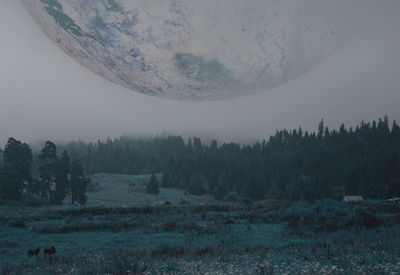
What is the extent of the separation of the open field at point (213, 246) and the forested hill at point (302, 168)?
5199 centimetres

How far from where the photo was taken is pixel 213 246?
1291 centimetres

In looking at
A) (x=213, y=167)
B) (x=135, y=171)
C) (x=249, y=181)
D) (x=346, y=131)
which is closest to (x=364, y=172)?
(x=249, y=181)

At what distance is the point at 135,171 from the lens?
13662 cm

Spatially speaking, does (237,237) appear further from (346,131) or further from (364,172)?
(346,131)

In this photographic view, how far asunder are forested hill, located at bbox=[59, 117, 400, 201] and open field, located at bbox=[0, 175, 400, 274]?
2047 inches

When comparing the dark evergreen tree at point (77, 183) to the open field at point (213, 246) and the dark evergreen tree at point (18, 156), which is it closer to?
the dark evergreen tree at point (18, 156)

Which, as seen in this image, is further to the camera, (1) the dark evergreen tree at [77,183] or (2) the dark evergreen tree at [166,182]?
(2) the dark evergreen tree at [166,182]

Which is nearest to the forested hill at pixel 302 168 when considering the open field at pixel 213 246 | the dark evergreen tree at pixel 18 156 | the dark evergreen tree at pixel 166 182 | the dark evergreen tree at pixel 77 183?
the dark evergreen tree at pixel 166 182

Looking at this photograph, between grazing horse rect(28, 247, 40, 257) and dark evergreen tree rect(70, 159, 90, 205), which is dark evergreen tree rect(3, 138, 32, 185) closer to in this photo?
dark evergreen tree rect(70, 159, 90, 205)

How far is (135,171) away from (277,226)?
403 ft

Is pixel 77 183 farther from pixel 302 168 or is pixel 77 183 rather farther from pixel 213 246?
pixel 302 168

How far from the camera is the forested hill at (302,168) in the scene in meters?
73.1

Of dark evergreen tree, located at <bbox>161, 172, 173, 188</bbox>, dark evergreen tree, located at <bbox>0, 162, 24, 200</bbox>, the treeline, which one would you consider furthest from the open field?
dark evergreen tree, located at <bbox>161, 172, 173, 188</bbox>

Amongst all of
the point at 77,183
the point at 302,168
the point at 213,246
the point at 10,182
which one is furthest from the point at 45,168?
the point at 302,168
